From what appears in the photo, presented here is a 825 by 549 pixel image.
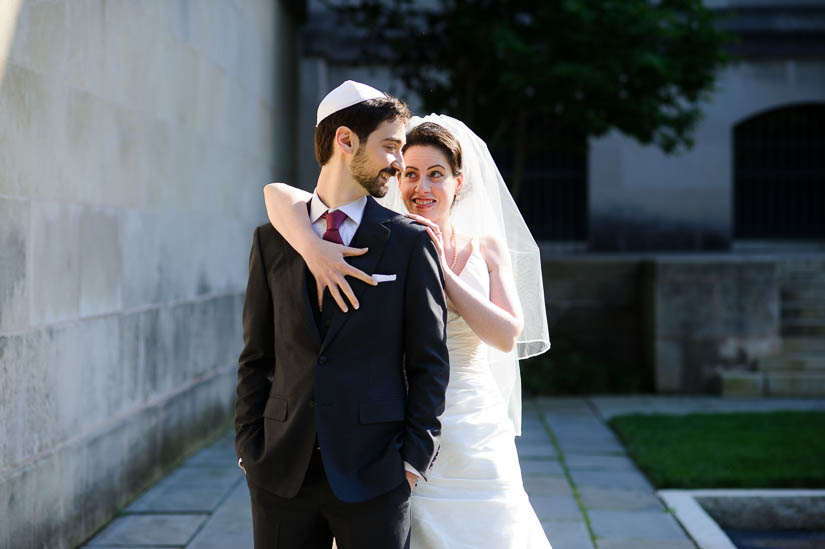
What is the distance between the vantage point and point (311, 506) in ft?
7.78

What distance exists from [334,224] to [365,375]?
44 centimetres

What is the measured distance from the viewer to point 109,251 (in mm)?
5227

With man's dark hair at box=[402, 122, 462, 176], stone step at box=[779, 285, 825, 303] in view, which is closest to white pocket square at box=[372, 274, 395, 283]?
man's dark hair at box=[402, 122, 462, 176]

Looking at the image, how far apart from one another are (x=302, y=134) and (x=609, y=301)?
185 inches

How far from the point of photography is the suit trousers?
2326 mm

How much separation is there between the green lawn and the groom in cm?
399

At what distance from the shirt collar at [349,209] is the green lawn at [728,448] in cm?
413

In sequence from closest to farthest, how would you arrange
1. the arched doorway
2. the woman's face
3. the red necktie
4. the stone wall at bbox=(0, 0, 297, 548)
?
the red necktie → the woman's face → the stone wall at bbox=(0, 0, 297, 548) → the arched doorway

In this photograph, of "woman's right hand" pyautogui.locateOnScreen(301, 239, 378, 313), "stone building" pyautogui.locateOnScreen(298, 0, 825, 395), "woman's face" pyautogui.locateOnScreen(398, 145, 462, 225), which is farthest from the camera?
"stone building" pyautogui.locateOnScreen(298, 0, 825, 395)

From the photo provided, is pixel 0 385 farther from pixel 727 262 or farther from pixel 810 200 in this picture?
pixel 810 200

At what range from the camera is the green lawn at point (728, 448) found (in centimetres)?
584

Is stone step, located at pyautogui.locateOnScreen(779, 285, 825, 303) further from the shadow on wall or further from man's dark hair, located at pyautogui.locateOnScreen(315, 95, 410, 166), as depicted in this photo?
man's dark hair, located at pyautogui.locateOnScreen(315, 95, 410, 166)

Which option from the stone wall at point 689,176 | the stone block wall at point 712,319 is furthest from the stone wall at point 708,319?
the stone wall at point 689,176

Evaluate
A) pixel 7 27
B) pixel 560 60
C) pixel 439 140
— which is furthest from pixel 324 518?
pixel 560 60
